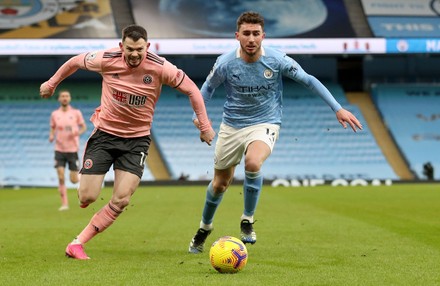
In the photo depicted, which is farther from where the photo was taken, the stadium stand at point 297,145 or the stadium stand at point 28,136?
the stadium stand at point 297,145

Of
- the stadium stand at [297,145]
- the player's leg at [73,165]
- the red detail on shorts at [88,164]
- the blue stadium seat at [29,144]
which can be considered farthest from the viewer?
the stadium stand at [297,145]

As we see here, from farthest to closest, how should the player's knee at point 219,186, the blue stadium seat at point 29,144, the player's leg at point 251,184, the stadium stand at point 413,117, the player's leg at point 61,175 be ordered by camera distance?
the stadium stand at point 413,117 < the blue stadium seat at point 29,144 < the player's leg at point 61,175 < the player's knee at point 219,186 < the player's leg at point 251,184

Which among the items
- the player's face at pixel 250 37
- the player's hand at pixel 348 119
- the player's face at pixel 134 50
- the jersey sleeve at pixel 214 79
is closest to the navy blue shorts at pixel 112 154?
the player's face at pixel 134 50

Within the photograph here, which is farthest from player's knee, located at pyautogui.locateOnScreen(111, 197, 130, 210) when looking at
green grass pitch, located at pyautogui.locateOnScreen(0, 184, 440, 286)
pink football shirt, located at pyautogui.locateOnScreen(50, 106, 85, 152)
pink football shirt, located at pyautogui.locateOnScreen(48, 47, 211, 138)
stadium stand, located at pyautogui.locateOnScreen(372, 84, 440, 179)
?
stadium stand, located at pyautogui.locateOnScreen(372, 84, 440, 179)

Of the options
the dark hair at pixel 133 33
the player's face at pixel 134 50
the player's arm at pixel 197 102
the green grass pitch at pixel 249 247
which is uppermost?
the dark hair at pixel 133 33

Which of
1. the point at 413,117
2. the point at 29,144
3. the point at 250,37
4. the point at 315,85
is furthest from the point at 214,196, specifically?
the point at 413,117

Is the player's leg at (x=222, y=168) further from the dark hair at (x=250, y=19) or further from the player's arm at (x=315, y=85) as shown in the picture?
the dark hair at (x=250, y=19)

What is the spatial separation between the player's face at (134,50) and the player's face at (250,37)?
1.12 meters

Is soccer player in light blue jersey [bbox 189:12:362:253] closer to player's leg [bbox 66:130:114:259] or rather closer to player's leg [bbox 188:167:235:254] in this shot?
player's leg [bbox 188:167:235:254]

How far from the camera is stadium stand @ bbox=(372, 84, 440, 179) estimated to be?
119 feet

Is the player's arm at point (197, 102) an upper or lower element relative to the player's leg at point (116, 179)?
upper

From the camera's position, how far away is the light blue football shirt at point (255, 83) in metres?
9.02

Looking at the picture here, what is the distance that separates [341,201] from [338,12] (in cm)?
1874

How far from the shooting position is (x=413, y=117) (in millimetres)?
37750
